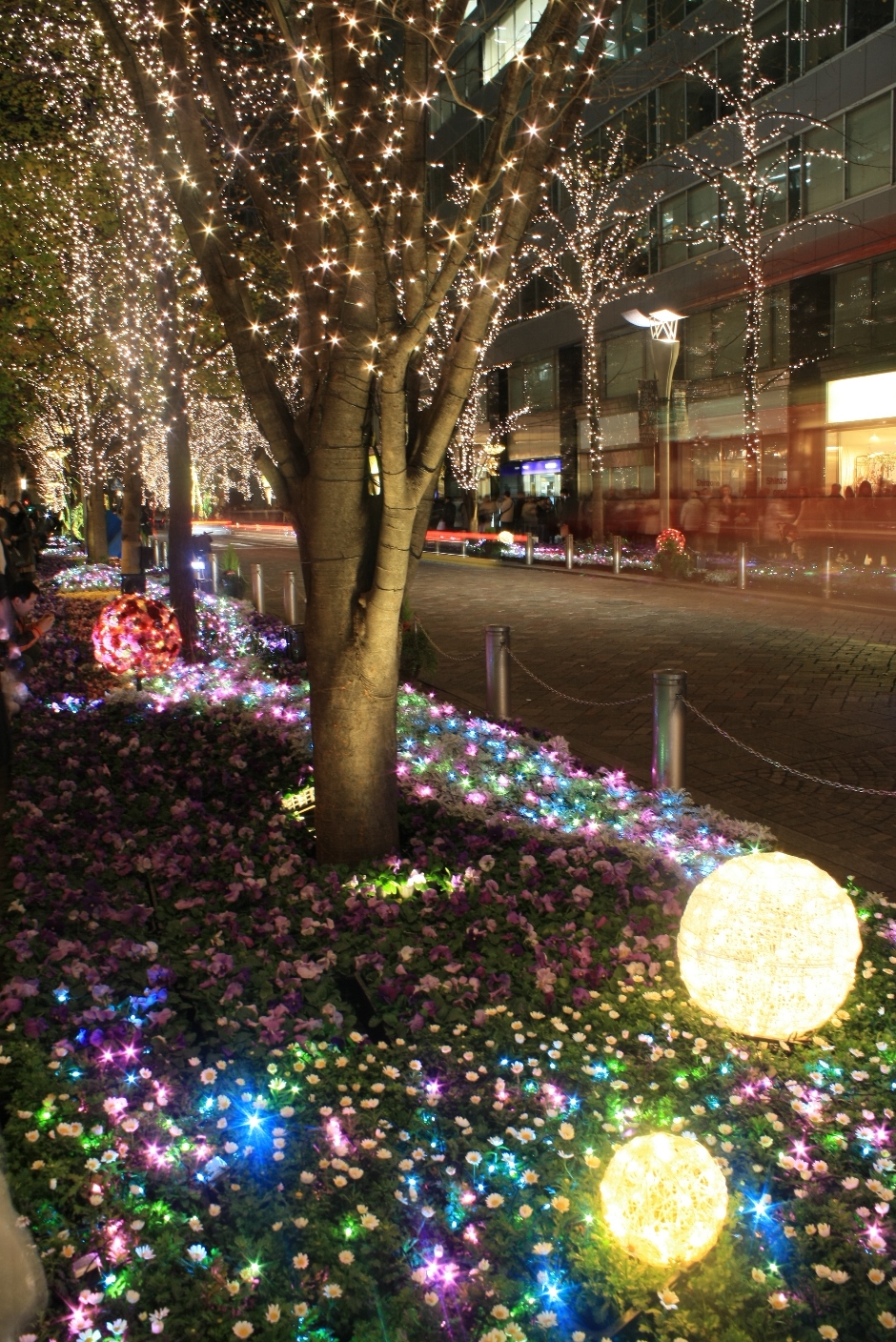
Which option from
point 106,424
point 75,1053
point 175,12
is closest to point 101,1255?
point 75,1053

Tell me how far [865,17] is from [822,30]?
46.5 inches

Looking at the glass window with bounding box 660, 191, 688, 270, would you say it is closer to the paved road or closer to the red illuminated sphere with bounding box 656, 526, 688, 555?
the red illuminated sphere with bounding box 656, 526, 688, 555

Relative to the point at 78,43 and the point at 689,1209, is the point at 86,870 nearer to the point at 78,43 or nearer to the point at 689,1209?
the point at 689,1209

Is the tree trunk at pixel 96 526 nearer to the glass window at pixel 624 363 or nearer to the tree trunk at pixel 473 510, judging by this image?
the tree trunk at pixel 473 510

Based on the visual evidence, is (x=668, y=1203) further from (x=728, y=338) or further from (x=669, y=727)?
(x=728, y=338)

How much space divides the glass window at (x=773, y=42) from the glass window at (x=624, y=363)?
9346 millimetres

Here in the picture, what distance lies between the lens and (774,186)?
87.7ft

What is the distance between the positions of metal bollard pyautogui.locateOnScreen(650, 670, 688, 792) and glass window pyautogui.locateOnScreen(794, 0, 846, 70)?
76.6 ft

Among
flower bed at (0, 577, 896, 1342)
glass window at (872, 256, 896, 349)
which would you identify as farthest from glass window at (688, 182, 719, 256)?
flower bed at (0, 577, 896, 1342)

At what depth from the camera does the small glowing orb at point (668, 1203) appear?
256 cm

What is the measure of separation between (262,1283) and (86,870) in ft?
9.80

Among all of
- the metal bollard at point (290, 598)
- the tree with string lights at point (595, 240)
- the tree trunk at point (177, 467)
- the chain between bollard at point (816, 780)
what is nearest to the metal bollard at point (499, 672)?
the chain between bollard at point (816, 780)

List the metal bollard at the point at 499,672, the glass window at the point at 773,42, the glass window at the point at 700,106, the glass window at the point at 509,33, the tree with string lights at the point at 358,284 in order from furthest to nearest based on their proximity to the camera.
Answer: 1. the glass window at the point at 509,33
2. the glass window at the point at 700,106
3. the glass window at the point at 773,42
4. the metal bollard at the point at 499,672
5. the tree with string lights at the point at 358,284

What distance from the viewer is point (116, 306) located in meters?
16.2
